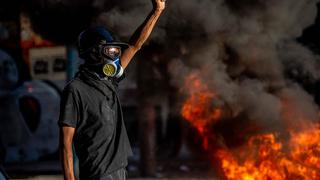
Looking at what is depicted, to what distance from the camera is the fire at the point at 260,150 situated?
7.71 metres

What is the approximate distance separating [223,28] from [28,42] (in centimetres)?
520

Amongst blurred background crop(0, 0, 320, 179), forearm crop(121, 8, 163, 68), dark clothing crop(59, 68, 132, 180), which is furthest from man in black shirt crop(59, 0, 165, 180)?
blurred background crop(0, 0, 320, 179)

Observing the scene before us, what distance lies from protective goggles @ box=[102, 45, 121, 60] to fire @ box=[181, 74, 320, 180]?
4.93 meters

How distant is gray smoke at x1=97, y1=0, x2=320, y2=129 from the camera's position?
353 inches

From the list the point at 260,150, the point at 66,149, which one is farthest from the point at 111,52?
the point at 260,150

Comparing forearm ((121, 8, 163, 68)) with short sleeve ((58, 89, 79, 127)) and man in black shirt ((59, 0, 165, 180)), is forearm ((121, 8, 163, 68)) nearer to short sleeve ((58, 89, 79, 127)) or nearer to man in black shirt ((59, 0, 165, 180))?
man in black shirt ((59, 0, 165, 180))

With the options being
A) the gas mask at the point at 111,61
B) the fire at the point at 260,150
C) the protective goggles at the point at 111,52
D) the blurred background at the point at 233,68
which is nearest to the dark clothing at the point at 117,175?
the gas mask at the point at 111,61

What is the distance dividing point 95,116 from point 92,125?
0.05 m

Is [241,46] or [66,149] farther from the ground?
[241,46]

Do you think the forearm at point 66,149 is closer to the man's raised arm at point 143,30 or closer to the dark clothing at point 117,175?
the dark clothing at point 117,175

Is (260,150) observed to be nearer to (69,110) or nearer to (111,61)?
(111,61)

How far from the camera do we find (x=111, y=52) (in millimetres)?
3154

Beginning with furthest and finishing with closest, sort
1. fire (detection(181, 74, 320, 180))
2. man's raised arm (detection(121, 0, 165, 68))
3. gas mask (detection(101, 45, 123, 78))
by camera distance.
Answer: fire (detection(181, 74, 320, 180)), man's raised arm (detection(121, 0, 165, 68)), gas mask (detection(101, 45, 123, 78))

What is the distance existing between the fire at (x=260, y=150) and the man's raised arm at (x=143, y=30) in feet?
15.2
